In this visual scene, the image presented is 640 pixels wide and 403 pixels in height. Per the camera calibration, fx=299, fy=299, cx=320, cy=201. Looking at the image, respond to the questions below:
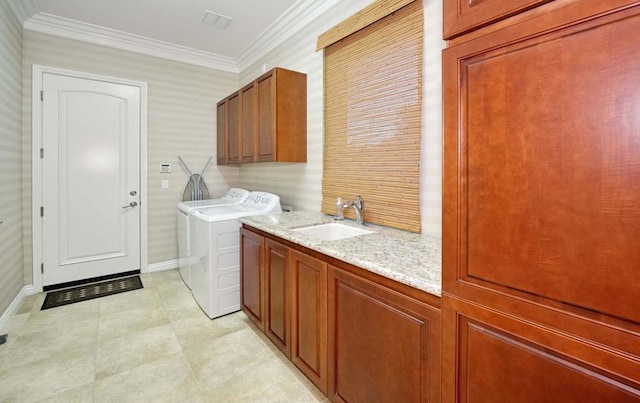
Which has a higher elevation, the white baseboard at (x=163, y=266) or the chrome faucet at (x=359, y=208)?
the chrome faucet at (x=359, y=208)

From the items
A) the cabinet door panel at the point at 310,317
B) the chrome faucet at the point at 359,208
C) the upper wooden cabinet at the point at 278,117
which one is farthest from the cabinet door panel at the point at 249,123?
the cabinet door panel at the point at 310,317

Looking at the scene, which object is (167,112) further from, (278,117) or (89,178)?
(278,117)

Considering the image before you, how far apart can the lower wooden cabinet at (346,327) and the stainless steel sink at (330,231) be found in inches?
11.9

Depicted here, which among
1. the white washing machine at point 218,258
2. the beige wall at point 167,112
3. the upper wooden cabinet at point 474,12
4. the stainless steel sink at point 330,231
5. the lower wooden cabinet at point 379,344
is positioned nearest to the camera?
the upper wooden cabinet at point 474,12

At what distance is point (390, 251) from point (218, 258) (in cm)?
163

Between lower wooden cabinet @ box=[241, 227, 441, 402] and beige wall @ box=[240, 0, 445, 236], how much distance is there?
71 centimetres

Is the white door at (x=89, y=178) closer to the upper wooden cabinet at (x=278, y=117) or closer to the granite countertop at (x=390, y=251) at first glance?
the upper wooden cabinet at (x=278, y=117)

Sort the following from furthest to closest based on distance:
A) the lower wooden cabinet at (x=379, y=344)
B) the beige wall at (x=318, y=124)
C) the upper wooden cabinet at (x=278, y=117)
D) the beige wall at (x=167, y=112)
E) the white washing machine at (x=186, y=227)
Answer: the beige wall at (x=167, y=112), the white washing machine at (x=186, y=227), the upper wooden cabinet at (x=278, y=117), the beige wall at (x=318, y=124), the lower wooden cabinet at (x=379, y=344)

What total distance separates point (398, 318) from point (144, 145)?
11.5 feet

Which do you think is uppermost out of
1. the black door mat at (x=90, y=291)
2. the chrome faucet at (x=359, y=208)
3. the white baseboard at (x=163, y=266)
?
the chrome faucet at (x=359, y=208)

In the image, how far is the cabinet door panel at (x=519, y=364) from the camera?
2.07 ft

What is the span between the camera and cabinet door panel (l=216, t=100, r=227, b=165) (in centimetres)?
364

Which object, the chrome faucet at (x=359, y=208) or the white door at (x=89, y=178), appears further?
the white door at (x=89, y=178)

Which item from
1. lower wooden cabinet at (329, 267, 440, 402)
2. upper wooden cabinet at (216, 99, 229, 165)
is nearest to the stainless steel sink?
lower wooden cabinet at (329, 267, 440, 402)
